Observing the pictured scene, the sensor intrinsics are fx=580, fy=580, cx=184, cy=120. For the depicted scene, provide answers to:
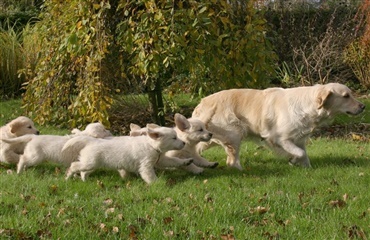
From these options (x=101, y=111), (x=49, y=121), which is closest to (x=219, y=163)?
(x=101, y=111)

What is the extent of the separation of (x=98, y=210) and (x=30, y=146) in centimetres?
211

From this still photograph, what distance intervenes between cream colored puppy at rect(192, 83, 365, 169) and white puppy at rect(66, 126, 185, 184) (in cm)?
106

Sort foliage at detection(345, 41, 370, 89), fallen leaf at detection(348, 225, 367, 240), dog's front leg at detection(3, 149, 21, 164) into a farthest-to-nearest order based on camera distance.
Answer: foliage at detection(345, 41, 370, 89) → dog's front leg at detection(3, 149, 21, 164) → fallen leaf at detection(348, 225, 367, 240)

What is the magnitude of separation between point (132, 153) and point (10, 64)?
28.9ft

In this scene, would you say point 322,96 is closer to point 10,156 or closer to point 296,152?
point 296,152

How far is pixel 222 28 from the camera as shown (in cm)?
1047

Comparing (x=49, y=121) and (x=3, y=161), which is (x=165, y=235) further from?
(x=49, y=121)

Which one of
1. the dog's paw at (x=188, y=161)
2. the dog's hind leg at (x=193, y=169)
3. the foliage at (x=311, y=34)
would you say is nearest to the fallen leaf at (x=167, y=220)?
the dog's paw at (x=188, y=161)

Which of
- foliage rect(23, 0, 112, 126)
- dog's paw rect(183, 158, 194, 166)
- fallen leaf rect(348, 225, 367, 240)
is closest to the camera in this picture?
fallen leaf rect(348, 225, 367, 240)

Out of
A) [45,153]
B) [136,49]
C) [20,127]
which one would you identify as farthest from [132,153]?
[136,49]

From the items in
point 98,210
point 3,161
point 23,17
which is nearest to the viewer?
point 98,210

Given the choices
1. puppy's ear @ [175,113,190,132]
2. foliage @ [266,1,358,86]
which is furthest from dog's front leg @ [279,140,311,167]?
foliage @ [266,1,358,86]

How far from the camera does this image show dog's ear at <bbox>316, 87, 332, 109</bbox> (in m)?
7.68

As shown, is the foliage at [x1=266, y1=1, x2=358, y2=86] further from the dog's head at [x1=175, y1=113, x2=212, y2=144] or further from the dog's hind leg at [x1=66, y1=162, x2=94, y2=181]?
the dog's hind leg at [x1=66, y1=162, x2=94, y2=181]
